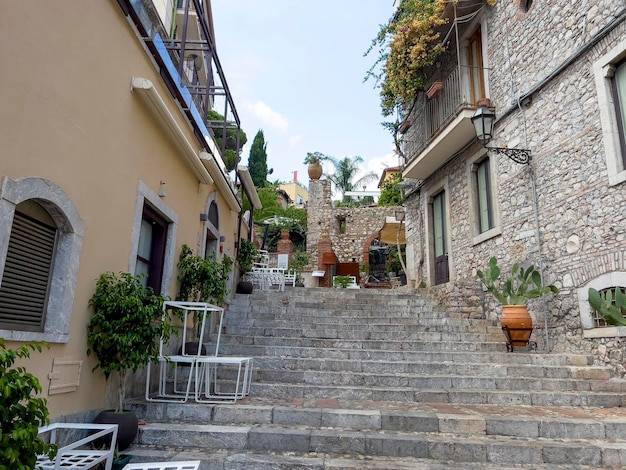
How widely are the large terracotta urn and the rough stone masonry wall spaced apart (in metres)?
13.1

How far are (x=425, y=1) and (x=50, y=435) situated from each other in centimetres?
1024

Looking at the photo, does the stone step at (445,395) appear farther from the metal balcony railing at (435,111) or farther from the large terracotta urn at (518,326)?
the metal balcony railing at (435,111)

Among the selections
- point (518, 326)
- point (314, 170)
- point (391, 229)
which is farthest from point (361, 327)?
point (314, 170)

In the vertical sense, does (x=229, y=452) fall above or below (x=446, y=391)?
below

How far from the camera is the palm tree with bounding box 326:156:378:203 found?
3147cm

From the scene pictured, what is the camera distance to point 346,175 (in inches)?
1259

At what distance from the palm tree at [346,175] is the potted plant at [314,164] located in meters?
11.5

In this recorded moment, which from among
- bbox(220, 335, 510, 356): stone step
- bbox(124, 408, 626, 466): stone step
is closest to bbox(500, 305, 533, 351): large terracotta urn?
bbox(220, 335, 510, 356): stone step

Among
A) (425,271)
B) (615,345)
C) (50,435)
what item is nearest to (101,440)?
(50,435)

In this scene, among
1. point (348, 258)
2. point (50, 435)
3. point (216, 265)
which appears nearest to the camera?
point (50, 435)

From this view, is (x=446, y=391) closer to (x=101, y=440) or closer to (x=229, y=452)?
(x=229, y=452)

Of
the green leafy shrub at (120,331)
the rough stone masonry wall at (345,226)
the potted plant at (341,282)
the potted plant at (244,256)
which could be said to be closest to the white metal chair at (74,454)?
the green leafy shrub at (120,331)

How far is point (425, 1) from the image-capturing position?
9.36m

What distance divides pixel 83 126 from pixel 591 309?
653 centimetres
